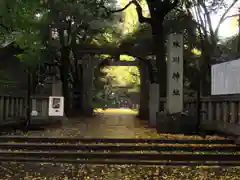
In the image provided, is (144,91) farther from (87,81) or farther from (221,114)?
(221,114)

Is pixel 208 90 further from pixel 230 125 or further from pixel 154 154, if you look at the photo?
pixel 154 154

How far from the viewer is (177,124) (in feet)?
41.6

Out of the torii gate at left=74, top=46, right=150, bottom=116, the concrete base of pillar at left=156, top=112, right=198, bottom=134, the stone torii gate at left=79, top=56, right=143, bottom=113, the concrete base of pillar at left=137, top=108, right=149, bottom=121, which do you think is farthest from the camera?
the stone torii gate at left=79, top=56, right=143, bottom=113

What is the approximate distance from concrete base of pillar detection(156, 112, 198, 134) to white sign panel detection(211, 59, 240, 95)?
1.58m

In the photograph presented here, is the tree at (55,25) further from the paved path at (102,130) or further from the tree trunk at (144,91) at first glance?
the tree trunk at (144,91)

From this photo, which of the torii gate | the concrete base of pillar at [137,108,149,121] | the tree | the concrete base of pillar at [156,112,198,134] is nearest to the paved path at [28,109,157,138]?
the concrete base of pillar at [156,112,198,134]

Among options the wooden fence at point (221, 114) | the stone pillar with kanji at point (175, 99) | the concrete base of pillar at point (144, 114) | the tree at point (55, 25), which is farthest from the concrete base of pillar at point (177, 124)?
the concrete base of pillar at point (144, 114)

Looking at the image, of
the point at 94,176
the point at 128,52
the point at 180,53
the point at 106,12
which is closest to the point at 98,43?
the point at 128,52

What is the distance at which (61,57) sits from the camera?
20.0m

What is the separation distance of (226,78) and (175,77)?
8.41ft

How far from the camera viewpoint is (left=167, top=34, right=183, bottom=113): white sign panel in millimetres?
Answer: 12953


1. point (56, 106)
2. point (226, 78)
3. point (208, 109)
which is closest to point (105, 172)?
point (226, 78)

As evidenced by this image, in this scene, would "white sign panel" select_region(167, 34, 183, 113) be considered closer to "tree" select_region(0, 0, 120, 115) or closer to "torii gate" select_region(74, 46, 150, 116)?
"tree" select_region(0, 0, 120, 115)

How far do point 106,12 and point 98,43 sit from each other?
23.1ft
